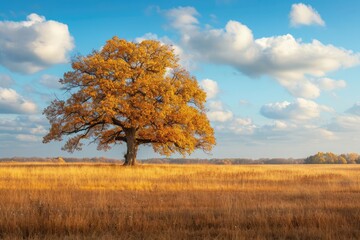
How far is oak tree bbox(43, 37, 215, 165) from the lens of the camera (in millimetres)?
38344

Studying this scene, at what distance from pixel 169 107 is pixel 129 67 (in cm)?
559

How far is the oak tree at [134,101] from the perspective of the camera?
38.3 metres

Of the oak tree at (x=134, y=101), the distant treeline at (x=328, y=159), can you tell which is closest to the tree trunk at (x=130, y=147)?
the oak tree at (x=134, y=101)

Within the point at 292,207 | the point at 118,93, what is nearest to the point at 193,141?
the point at 118,93

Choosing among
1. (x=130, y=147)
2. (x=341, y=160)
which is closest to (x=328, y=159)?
(x=341, y=160)

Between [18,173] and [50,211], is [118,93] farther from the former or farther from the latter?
[50,211]

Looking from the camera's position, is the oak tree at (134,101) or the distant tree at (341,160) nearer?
the oak tree at (134,101)

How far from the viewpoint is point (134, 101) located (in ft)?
126

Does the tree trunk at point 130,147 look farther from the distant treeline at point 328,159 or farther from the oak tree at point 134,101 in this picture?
the distant treeline at point 328,159

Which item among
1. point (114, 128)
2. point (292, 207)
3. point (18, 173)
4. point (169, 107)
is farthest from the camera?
point (114, 128)

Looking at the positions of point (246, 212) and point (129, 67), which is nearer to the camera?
point (246, 212)

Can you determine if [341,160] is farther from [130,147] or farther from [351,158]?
[130,147]

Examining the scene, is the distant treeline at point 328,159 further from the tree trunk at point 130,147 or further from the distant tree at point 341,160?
the tree trunk at point 130,147

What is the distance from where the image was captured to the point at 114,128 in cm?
4472
